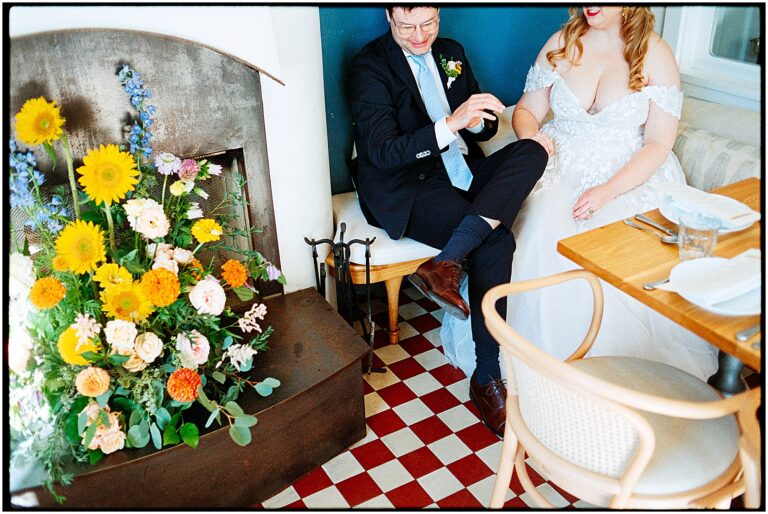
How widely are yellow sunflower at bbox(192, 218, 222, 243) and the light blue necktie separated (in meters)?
1.03

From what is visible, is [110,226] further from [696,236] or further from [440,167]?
A: [696,236]

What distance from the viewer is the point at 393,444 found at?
2350 millimetres

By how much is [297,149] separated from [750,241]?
1456mm

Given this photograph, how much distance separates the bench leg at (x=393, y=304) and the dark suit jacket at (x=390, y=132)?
207 mm

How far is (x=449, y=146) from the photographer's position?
2625mm

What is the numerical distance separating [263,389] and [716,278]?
127cm

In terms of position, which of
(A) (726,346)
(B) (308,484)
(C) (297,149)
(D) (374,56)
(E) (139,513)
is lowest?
(B) (308,484)

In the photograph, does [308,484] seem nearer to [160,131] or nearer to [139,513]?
[139,513]

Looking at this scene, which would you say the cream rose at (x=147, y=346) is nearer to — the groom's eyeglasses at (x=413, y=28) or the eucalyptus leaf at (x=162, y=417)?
the eucalyptus leaf at (x=162, y=417)

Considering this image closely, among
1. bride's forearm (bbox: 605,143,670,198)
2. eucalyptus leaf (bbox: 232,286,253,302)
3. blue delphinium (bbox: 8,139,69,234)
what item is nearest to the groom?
bride's forearm (bbox: 605,143,670,198)

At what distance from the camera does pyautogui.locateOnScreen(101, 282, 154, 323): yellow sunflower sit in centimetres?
181

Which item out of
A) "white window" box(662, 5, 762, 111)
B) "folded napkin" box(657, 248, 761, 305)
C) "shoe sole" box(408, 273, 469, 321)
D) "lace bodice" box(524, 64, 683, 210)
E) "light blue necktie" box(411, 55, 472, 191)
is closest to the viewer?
"folded napkin" box(657, 248, 761, 305)

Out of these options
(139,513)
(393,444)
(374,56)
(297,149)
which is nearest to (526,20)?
(374,56)

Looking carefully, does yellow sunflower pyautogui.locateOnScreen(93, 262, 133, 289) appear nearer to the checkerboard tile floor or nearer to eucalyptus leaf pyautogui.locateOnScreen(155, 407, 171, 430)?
eucalyptus leaf pyautogui.locateOnScreen(155, 407, 171, 430)
